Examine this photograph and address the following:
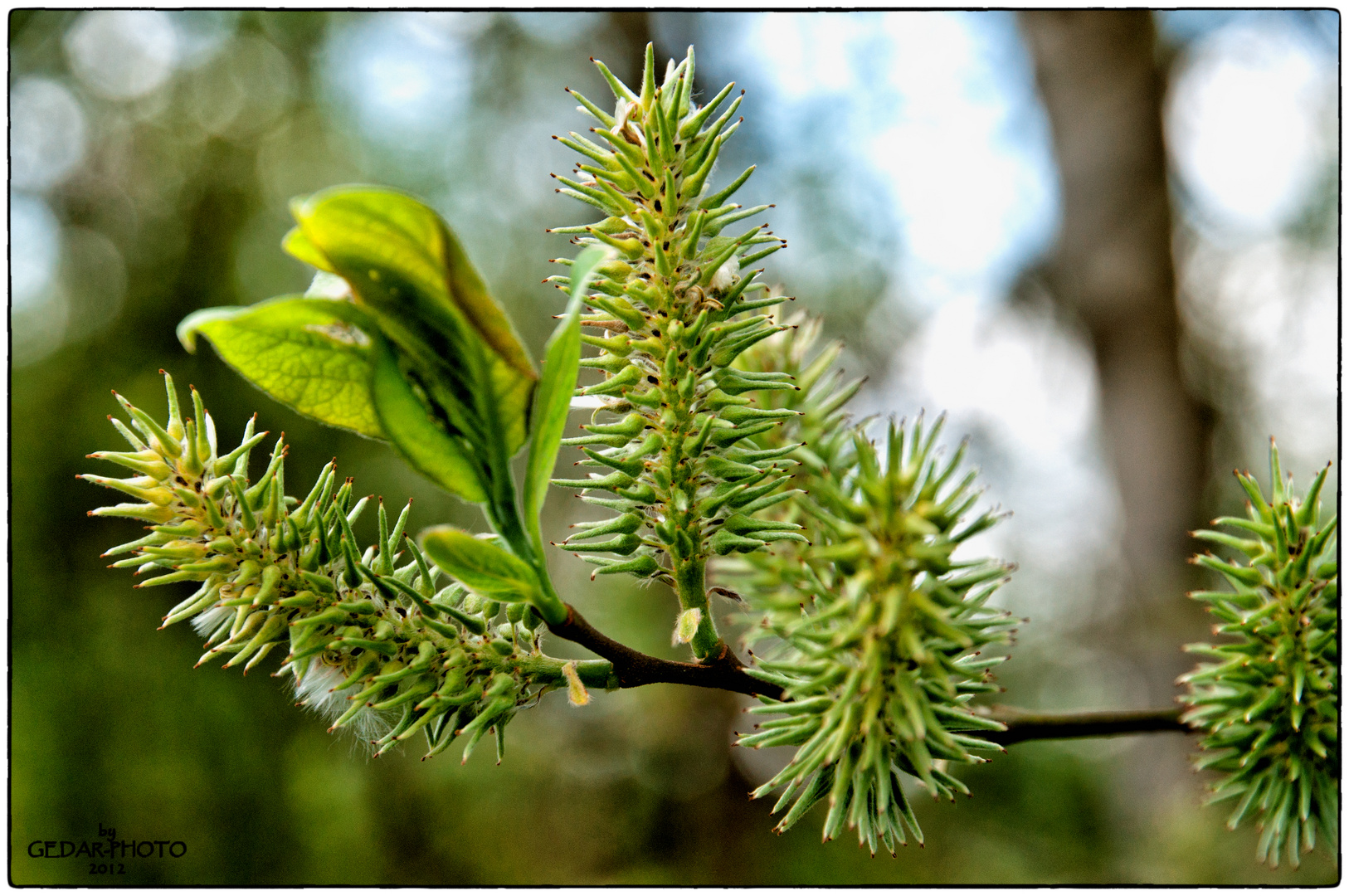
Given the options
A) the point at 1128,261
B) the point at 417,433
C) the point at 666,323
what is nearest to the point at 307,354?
the point at 417,433

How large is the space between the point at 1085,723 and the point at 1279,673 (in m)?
0.13

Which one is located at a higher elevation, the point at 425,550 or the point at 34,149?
the point at 34,149

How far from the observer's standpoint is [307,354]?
1.30 feet

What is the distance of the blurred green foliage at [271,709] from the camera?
236 cm

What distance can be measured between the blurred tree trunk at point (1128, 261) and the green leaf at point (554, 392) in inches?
89.7

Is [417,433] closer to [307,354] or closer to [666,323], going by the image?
[307,354]

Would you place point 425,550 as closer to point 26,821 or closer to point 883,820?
point 883,820

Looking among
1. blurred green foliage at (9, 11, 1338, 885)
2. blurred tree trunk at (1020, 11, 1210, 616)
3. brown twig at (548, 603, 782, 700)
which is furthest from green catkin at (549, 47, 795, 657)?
blurred tree trunk at (1020, 11, 1210, 616)

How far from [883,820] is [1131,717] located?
29cm

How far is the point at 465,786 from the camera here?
2670mm

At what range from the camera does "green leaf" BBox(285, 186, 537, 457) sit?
0.34 meters

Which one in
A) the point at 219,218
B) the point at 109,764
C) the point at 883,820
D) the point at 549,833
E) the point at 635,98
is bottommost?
the point at 549,833

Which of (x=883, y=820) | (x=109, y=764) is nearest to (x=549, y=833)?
(x=109, y=764)

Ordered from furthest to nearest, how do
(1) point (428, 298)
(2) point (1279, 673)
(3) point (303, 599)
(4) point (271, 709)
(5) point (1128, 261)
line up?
(4) point (271, 709), (5) point (1128, 261), (2) point (1279, 673), (3) point (303, 599), (1) point (428, 298)
